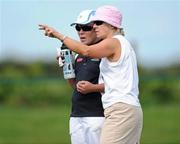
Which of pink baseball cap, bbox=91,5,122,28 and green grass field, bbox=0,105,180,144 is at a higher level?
pink baseball cap, bbox=91,5,122,28

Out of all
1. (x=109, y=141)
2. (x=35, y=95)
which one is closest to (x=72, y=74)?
(x=109, y=141)

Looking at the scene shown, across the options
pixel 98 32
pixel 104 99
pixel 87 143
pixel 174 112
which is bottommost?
pixel 174 112

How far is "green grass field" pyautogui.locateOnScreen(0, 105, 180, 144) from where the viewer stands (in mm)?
15711

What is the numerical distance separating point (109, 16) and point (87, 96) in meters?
0.92

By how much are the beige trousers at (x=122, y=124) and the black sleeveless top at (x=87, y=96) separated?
1.82 feet

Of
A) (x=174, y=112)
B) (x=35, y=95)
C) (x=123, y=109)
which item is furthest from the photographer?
(x=35, y=95)

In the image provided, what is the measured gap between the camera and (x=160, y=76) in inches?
1013

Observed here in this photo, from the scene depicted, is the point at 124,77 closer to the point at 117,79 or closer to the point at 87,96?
the point at 117,79

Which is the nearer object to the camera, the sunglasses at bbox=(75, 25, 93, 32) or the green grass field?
the sunglasses at bbox=(75, 25, 93, 32)

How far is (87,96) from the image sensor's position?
6.86 meters

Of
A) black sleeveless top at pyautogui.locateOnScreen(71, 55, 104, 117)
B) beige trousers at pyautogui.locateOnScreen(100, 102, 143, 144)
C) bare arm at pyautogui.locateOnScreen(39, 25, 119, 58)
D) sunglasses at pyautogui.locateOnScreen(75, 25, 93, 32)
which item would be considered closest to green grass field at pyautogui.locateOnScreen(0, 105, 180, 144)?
black sleeveless top at pyautogui.locateOnScreen(71, 55, 104, 117)

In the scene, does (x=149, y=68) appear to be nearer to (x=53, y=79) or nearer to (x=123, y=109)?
(x=53, y=79)

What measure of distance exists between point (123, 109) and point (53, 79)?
19.3 metres

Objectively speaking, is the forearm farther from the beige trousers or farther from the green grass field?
the green grass field
